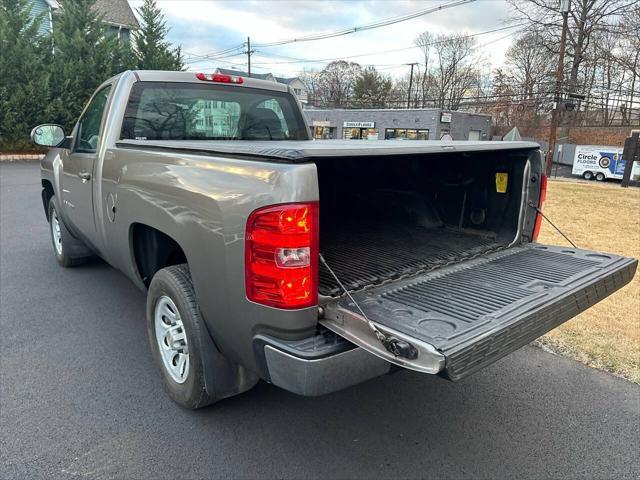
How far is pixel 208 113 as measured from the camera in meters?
4.17

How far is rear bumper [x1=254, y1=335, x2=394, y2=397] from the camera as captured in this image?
74.4 inches

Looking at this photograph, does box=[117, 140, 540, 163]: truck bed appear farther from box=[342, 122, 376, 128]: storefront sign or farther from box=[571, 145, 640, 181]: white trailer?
box=[342, 122, 376, 128]: storefront sign

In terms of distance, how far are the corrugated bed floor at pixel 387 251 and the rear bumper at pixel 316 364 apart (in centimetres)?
34

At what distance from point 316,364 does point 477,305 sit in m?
0.86

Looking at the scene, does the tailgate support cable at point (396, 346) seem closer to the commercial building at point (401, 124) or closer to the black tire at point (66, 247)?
the black tire at point (66, 247)

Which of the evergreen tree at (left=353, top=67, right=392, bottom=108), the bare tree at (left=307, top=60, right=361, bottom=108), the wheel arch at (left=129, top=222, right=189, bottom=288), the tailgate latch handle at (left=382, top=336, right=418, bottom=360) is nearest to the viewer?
the tailgate latch handle at (left=382, top=336, right=418, bottom=360)

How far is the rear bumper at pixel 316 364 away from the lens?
6.20ft

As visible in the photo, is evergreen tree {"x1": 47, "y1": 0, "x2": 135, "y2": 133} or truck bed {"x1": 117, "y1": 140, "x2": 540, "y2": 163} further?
evergreen tree {"x1": 47, "y1": 0, "x2": 135, "y2": 133}

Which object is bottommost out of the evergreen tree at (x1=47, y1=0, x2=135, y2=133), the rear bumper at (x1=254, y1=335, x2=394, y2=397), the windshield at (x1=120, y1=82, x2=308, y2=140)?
the rear bumper at (x1=254, y1=335, x2=394, y2=397)

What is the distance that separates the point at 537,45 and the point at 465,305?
46.5m

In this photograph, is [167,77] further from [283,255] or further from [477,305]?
[477,305]

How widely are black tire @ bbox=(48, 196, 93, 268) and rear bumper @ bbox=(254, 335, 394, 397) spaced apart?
3.88 meters

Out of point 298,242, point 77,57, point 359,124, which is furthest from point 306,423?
point 359,124

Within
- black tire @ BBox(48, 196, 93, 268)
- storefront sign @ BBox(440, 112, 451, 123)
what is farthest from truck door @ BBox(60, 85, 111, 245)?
A: storefront sign @ BBox(440, 112, 451, 123)
